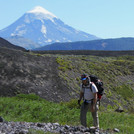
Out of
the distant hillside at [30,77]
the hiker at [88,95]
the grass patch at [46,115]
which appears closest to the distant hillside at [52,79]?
the distant hillside at [30,77]

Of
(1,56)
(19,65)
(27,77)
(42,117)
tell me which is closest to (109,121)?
(42,117)

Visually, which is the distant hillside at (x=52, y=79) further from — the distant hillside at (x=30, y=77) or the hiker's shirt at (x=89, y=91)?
the hiker's shirt at (x=89, y=91)

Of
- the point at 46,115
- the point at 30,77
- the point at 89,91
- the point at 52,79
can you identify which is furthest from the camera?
the point at 52,79

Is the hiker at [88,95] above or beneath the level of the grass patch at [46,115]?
above

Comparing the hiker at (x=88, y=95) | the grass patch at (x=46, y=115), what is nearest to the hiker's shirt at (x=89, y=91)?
the hiker at (x=88, y=95)

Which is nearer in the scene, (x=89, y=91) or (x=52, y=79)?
(x=89, y=91)

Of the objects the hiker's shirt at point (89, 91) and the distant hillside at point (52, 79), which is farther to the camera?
the distant hillside at point (52, 79)

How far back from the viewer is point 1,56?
90.6 ft

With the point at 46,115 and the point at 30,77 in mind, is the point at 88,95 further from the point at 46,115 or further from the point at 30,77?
the point at 30,77

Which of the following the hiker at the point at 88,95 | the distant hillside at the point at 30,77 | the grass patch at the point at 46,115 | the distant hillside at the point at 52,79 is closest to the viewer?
the hiker at the point at 88,95

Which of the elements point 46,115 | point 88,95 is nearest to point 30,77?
point 46,115

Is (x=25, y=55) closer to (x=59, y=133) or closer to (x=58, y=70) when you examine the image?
(x=58, y=70)

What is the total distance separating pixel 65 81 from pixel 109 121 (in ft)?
42.4

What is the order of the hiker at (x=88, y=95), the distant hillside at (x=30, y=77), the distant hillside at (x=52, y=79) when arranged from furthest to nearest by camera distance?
the distant hillside at (x=52, y=79) < the distant hillside at (x=30, y=77) < the hiker at (x=88, y=95)
